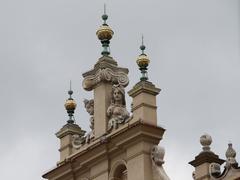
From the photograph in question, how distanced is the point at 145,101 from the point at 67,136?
4199mm

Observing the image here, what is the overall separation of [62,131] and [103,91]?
2.66m

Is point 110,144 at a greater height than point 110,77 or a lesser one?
lesser

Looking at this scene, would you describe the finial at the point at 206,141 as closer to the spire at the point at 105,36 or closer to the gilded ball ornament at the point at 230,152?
the gilded ball ornament at the point at 230,152

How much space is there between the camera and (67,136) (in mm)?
45438

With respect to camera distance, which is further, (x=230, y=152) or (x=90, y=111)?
(x=90, y=111)

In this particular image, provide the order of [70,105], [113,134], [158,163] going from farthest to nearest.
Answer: [70,105] → [113,134] → [158,163]

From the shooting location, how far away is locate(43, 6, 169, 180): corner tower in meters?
41.7

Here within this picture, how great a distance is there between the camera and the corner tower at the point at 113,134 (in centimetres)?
4172

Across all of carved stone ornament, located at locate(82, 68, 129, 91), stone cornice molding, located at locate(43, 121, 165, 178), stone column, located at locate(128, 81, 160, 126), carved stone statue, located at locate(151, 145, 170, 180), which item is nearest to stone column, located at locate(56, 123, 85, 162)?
stone cornice molding, located at locate(43, 121, 165, 178)

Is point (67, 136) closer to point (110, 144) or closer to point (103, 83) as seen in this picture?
point (103, 83)

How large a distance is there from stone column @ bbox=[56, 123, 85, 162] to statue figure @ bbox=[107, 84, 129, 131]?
2403mm

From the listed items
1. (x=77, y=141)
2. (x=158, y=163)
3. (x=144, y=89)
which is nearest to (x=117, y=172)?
(x=158, y=163)

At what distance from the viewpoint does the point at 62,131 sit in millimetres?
45750

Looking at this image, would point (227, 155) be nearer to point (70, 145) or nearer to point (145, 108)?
point (145, 108)
